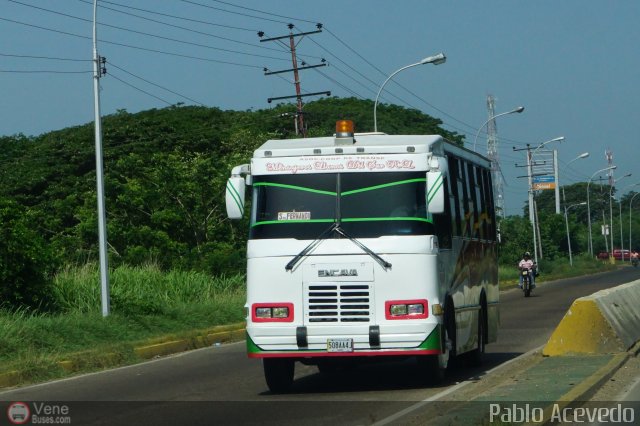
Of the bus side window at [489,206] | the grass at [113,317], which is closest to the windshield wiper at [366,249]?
the bus side window at [489,206]

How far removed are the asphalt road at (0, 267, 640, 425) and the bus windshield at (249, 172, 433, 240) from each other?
191 centimetres

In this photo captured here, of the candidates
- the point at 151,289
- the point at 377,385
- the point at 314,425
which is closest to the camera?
the point at 314,425

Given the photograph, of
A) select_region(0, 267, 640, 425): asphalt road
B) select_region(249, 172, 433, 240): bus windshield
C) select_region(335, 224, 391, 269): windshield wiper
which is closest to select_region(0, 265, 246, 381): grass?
select_region(0, 267, 640, 425): asphalt road

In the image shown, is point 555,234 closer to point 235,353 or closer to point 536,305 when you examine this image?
point 536,305

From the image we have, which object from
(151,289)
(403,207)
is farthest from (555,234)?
(403,207)

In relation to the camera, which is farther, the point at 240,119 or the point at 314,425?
the point at 240,119

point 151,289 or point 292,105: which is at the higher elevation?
point 292,105

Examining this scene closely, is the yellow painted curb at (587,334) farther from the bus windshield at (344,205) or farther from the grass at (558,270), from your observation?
the grass at (558,270)

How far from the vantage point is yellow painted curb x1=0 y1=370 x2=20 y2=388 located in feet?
49.7

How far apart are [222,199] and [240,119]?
42079 mm

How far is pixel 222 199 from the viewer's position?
4556 centimetres

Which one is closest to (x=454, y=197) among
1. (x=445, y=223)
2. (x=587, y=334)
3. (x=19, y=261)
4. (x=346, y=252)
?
(x=445, y=223)

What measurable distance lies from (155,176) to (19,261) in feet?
84.0

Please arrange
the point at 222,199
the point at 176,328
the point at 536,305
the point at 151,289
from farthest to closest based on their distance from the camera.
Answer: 1. the point at 222,199
2. the point at 536,305
3. the point at 151,289
4. the point at 176,328
